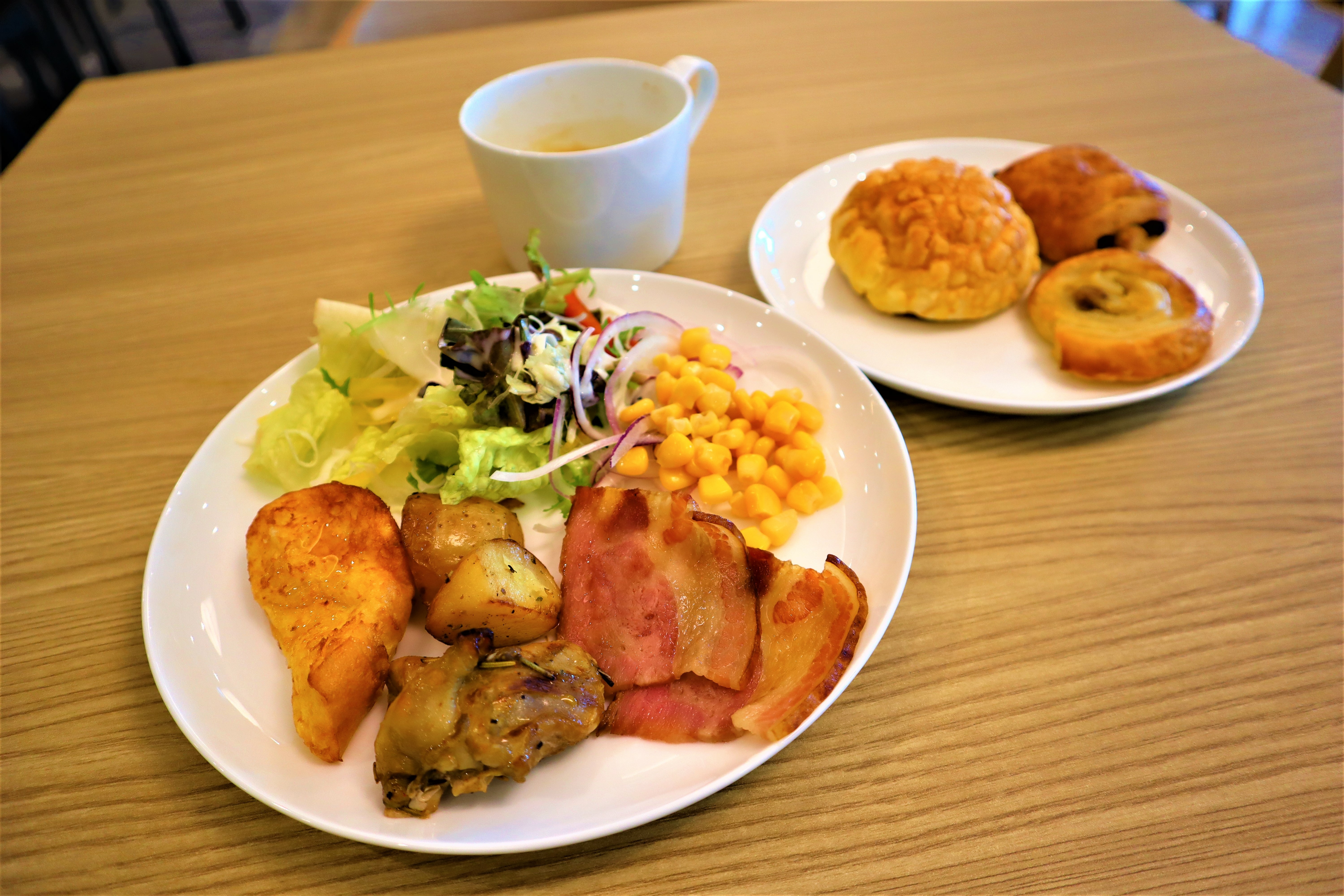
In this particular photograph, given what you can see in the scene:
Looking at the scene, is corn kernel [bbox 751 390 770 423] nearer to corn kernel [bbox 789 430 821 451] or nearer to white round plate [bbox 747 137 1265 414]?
corn kernel [bbox 789 430 821 451]

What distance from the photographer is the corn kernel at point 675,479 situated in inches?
58.2

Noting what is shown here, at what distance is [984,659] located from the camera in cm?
125

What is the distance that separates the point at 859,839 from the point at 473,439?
0.96 meters

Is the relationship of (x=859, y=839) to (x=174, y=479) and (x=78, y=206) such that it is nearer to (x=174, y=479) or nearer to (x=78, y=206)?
(x=174, y=479)

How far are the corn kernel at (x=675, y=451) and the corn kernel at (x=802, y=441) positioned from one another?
0.20m

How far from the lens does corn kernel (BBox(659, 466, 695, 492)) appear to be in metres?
1.48

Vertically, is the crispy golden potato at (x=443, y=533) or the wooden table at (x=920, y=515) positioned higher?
the crispy golden potato at (x=443, y=533)

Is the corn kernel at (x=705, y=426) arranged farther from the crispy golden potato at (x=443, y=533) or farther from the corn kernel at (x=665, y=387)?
the crispy golden potato at (x=443, y=533)

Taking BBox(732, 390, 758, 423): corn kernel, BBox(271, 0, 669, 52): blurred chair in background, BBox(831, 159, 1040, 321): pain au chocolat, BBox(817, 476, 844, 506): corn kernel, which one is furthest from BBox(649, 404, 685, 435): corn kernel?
BBox(271, 0, 669, 52): blurred chair in background

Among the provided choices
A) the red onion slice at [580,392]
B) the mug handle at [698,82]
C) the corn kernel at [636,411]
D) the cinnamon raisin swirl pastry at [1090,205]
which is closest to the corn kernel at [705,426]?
the corn kernel at [636,411]

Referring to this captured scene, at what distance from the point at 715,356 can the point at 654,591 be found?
0.58 meters

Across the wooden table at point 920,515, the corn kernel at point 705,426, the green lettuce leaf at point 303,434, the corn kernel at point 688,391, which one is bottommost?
the wooden table at point 920,515

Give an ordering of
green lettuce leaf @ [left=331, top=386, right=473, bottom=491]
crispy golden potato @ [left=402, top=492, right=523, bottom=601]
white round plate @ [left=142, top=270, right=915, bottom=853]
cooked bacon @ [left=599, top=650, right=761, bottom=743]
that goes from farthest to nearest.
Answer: green lettuce leaf @ [left=331, top=386, right=473, bottom=491] < crispy golden potato @ [left=402, top=492, right=523, bottom=601] < cooked bacon @ [left=599, top=650, right=761, bottom=743] < white round plate @ [left=142, top=270, right=915, bottom=853]

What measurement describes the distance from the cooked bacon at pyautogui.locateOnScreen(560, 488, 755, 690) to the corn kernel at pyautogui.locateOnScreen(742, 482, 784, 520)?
0.15 metres
